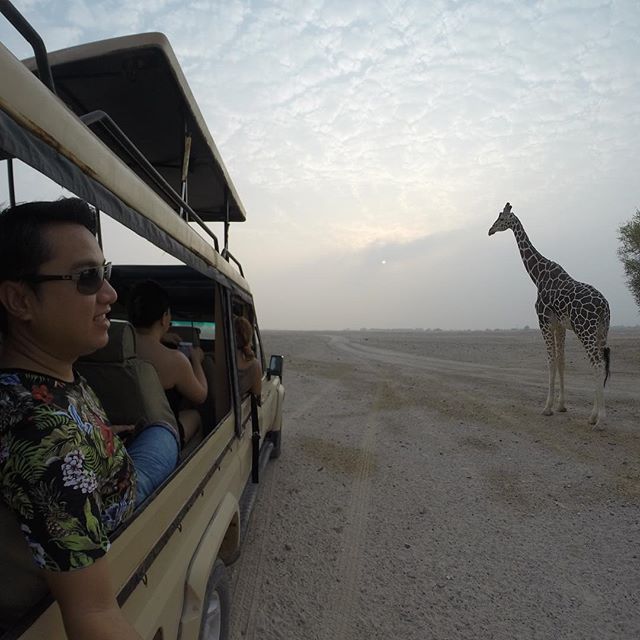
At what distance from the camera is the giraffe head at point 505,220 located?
1023 cm

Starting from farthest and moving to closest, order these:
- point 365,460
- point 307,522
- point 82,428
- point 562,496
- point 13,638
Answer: point 365,460 < point 562,496 < point 307,522 < point 82,428 < point 13,638

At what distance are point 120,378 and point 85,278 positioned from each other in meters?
1.07

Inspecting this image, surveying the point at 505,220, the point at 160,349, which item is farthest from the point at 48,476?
the point at 505,220

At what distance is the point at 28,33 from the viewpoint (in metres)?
1.36

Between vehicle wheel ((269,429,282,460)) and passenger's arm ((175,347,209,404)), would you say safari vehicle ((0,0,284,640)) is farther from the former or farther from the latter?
vehicle wheel ((269,429,282,460))

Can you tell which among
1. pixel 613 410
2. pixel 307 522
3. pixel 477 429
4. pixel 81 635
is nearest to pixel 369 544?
pixel 307 522

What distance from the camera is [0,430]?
105 cm

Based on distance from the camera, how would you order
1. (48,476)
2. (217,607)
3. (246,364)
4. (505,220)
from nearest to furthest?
1. (48,476)
2. (217,607)
3. (246,364)
4. (505,220)

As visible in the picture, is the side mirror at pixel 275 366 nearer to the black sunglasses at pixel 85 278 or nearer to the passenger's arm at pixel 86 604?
the black sunglasses at pixel 85 278

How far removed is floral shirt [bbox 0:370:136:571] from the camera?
99 centimetres

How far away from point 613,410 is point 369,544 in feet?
22.9

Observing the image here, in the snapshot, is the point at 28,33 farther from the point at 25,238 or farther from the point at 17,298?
the point at 17,298

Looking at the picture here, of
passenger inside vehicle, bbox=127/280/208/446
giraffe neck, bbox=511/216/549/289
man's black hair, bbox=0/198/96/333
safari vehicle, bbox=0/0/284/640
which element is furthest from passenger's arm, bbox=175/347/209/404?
giraffe neck, bbox=511/216/549/289

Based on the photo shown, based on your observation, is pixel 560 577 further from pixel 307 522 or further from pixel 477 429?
pixel 477 429
